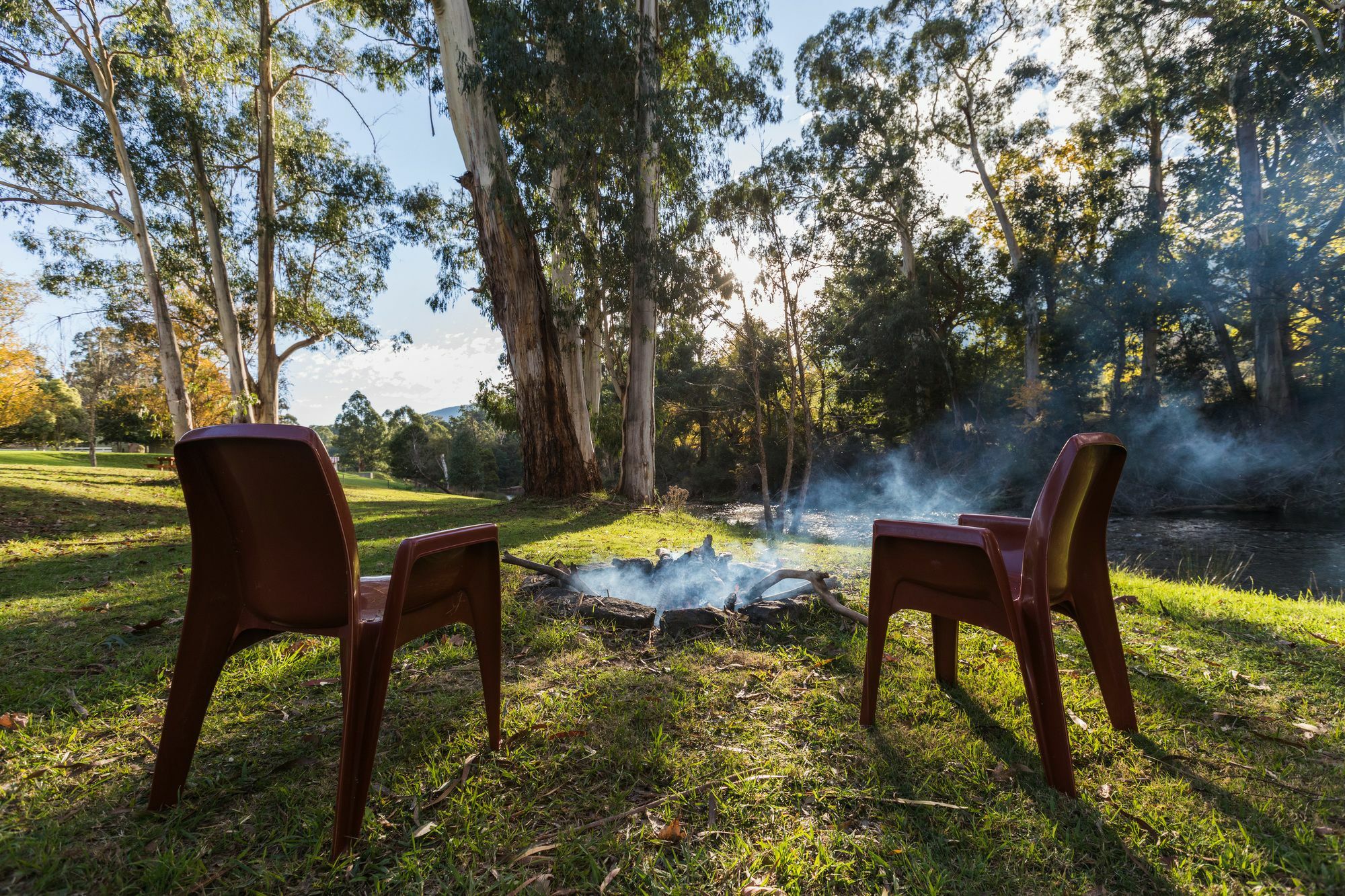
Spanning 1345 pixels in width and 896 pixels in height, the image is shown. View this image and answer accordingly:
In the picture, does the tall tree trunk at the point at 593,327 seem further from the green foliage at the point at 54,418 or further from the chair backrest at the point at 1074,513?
the green foliage at the point at 54,418

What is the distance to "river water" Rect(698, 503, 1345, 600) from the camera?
641 cm

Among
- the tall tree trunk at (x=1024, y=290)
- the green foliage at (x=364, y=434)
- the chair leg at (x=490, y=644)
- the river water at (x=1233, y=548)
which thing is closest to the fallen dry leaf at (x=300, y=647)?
the chair leg at (x=490, y=644)

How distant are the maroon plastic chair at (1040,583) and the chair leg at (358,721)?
1490 mm

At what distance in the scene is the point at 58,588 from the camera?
3.76 m

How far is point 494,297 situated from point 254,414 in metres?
7.61

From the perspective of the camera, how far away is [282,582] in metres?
1.37

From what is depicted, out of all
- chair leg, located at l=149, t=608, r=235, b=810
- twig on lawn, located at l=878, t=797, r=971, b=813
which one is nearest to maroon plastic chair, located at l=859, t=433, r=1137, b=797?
twig on lawn, located at l=878, t=797, r=971, b=813

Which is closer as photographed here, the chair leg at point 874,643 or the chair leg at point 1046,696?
the chair leg at point 1046,696

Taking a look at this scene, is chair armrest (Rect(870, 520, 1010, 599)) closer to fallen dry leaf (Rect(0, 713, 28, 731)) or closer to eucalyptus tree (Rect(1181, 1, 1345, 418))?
fallen dry leaf (Rect(0, 713, 28, 731))

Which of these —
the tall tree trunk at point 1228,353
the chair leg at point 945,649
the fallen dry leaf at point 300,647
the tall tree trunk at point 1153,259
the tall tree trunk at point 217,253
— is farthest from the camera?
the tall tree trunk at point 1153,259

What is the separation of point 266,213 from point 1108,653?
1570 cm

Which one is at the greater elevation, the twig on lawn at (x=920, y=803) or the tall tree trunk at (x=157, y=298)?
the tall tree trunk at (x=157, y=298)

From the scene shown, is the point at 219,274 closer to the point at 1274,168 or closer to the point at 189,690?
the point at 189,690

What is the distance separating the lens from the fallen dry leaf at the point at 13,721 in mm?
1873
